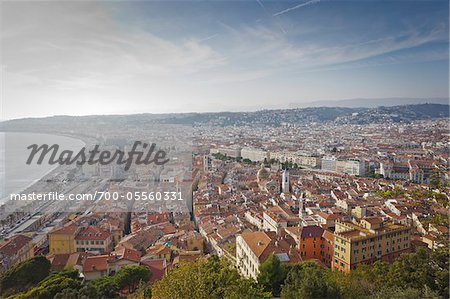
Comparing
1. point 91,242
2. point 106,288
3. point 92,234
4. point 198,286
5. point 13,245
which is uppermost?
point 198,286

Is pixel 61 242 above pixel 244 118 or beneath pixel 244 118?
beneath

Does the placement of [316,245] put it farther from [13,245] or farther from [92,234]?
[13,245]

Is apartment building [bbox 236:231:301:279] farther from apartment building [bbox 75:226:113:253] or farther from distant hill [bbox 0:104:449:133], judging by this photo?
distant hill [bbox 0:104:449:133]

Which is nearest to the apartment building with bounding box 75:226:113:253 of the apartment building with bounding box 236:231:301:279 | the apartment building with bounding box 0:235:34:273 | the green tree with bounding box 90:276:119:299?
the apartment building with bounding box 0:235:34:273

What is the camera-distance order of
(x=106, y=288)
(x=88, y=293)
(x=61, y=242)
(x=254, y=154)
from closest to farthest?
(x=88, y=293) → (x=106, y=288) → (x=61, y=242) → (x=254, y=154)

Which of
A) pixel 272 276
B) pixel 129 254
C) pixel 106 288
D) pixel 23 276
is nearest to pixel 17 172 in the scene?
pixel 129 254

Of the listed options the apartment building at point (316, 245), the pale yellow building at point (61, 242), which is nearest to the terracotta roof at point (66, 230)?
the pale yellow building at point (61, 242)

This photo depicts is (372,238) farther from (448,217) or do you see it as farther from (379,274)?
(448,217)

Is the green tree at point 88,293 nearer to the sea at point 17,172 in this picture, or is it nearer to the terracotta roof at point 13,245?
the terracotta roof at point 13,245
